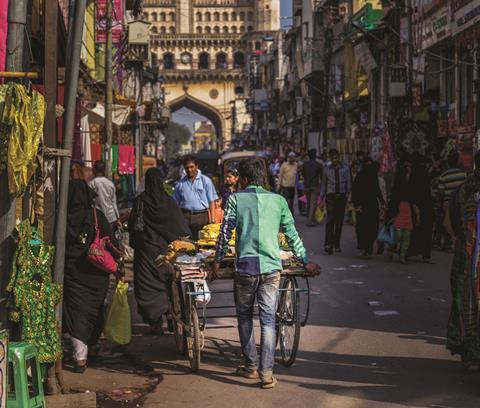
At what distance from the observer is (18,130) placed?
5.78 metres

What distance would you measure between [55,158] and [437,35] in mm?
16414

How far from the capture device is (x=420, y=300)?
411 inches

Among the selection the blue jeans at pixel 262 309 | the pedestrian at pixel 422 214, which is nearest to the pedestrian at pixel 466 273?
the blue jeans at pixel 262 309

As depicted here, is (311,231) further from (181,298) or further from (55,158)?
(55,158)

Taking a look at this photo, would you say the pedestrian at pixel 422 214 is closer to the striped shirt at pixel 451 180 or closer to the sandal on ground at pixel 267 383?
the striped shirt at pixel 451 180

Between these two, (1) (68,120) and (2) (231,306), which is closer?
(1) (68,120)

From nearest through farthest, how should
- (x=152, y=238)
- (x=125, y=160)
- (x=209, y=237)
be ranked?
(x=209, y=237) < (x=152, y=238) < (x=125, y=160)

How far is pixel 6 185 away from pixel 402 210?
342 inches

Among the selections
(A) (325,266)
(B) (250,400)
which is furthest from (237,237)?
(A) (325,266)

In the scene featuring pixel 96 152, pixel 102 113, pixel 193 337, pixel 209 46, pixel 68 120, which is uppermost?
pixel 209 46

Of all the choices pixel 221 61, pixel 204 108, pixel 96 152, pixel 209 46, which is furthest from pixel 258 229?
pixel 209 46

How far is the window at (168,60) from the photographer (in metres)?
119

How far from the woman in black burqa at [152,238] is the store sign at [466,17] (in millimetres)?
10640

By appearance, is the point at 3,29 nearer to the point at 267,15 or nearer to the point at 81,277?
the point at 81,277
